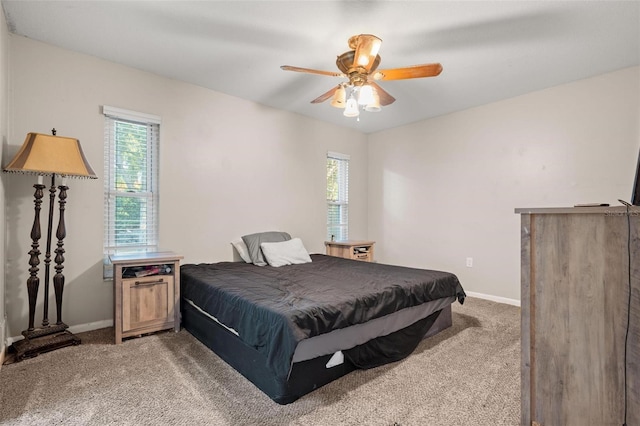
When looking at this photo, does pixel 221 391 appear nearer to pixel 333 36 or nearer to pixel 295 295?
pixel 295 295

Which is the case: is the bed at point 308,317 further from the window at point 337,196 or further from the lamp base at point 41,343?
the window at point 337,196

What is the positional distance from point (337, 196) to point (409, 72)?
2917 mm

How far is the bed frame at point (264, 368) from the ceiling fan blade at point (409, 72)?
6.42ft

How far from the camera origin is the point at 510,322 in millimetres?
3059

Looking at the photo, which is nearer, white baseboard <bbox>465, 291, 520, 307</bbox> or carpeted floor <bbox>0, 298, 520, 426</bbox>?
carpeted floor <bbox>0, 298, 520, 426</bbox>

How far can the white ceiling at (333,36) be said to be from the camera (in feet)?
7.18

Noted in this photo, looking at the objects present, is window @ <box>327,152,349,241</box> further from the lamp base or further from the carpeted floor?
the lamp base

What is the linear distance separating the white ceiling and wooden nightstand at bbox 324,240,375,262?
2119mm

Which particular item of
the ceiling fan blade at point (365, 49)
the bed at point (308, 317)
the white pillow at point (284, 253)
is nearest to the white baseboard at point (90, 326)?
the bed at point (308, 317)

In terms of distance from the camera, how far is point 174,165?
3324 mm

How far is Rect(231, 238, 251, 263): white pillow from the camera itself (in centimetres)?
364

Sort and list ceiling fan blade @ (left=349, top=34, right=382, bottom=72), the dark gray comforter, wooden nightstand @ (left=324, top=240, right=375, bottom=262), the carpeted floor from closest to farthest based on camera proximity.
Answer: the carpeted floor → the dark gray comforter → ceiling fan blade @ (left=349, top=34, right=382, bottom=72) → wooden nightstand @ (left=324, top=240, right=375, bottom=262)

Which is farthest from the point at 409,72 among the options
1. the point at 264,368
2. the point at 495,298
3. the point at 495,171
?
the point at 495,298

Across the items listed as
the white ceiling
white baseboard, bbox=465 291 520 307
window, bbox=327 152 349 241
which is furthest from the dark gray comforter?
the white ceiling
